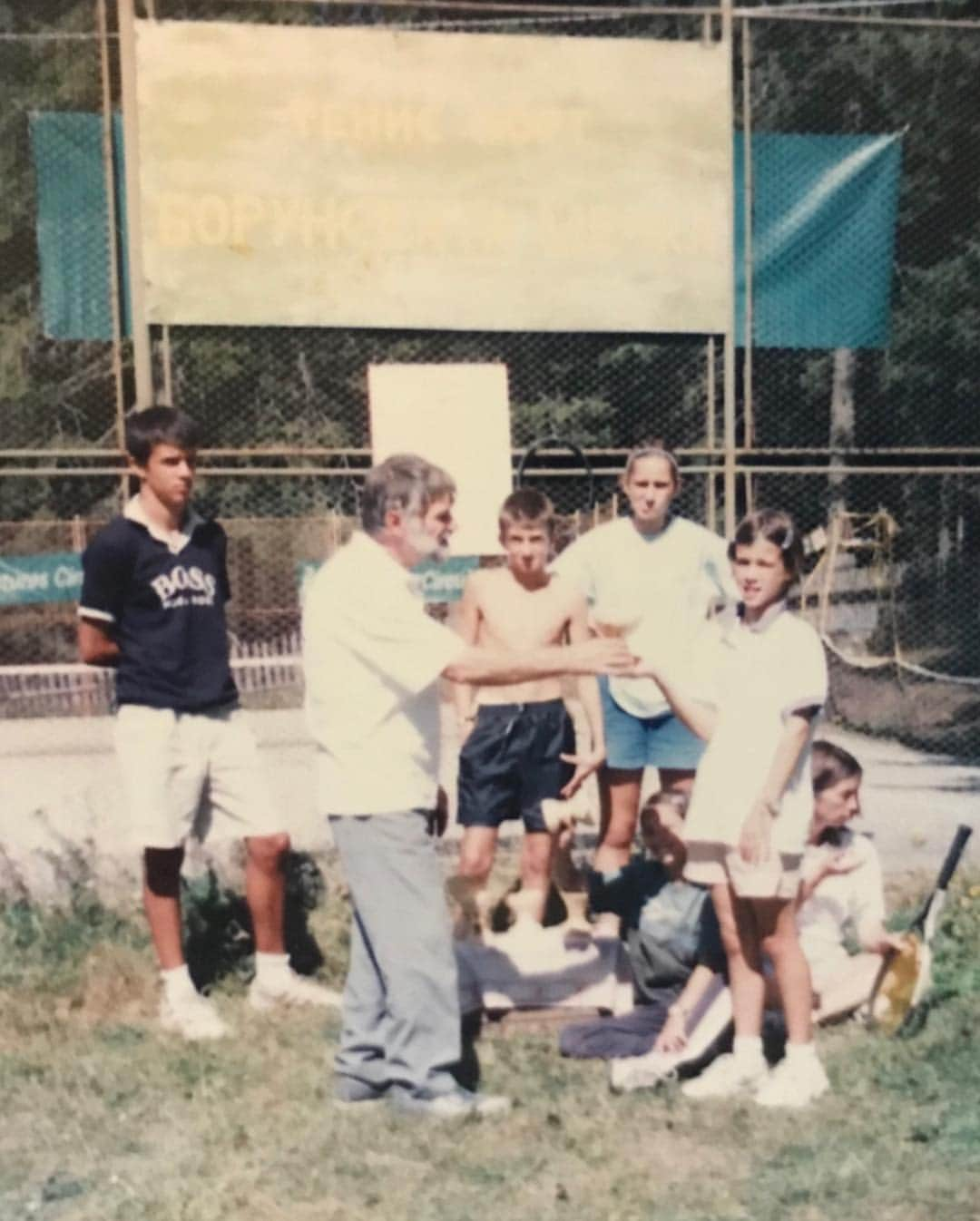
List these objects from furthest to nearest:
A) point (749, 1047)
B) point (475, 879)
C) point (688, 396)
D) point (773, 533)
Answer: point (688, 396)
point (475, 879)
point (749, 1047)
point (773, 533)

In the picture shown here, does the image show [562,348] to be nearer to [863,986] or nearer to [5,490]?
[5,490]

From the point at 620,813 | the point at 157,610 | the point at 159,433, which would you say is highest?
the point at 159,433

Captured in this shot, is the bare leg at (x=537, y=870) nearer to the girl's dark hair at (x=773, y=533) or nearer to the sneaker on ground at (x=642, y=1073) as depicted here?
the sneaker on ground at (x=642, y=1073)

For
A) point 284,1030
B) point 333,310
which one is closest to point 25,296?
point 333,310

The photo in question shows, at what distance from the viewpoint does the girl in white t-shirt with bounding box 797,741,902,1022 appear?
4.81m

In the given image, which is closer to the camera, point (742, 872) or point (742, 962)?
point (742, 872)

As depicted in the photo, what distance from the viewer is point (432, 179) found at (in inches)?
242

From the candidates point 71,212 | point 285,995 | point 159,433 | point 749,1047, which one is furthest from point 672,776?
point 71,212

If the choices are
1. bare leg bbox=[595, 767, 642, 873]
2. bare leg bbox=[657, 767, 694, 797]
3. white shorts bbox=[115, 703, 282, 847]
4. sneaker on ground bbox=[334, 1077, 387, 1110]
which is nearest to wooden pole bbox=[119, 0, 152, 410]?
white shorts bbox=[115, 703, 282, 847]

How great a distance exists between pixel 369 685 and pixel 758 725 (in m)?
1.07

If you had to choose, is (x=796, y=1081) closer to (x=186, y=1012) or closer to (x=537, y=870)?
(x=537, y=870)

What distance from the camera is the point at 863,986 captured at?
483 cm

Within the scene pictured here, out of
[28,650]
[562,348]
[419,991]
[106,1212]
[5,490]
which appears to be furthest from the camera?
[5,490]

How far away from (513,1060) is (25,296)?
23403 mm
